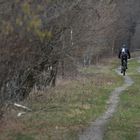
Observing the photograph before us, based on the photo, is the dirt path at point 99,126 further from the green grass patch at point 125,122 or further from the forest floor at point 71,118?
the green grass patch at point 125,122

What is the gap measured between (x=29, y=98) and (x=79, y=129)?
7140 mm

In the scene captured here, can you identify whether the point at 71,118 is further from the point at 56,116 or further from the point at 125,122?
the point at 125,122

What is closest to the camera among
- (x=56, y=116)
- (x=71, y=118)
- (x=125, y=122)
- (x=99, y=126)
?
(x=99, y=126)

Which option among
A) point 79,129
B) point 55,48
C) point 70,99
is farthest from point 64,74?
point 79,129

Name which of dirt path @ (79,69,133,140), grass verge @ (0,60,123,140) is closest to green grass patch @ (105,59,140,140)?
dirt path @ (79,69,133,140)

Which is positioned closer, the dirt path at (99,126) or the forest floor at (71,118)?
the dirt path at (99,126)

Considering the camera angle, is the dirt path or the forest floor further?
the forest floor

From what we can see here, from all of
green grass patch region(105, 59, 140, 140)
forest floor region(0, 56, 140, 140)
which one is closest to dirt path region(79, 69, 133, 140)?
forest floor region(0, 56, 140, 140)

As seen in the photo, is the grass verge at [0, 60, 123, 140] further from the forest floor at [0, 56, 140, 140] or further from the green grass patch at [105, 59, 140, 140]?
the green grass patch at [105, 59, 140, 140]

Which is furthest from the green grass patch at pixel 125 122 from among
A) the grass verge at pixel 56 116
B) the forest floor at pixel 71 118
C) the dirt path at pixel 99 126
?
the grass verge at pixel 56 116

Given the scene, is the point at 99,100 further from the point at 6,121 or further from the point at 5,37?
the point at 5,37

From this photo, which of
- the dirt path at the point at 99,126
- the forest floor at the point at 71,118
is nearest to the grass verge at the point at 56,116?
the forest floor at the point at 71,118

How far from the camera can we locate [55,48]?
19.9m

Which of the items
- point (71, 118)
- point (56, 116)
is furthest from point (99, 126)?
point (56, 116)
